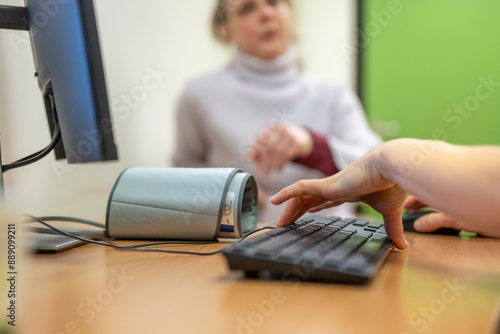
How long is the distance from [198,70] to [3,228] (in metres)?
2.28

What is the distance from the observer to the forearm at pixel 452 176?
Answer: 1.38 feet

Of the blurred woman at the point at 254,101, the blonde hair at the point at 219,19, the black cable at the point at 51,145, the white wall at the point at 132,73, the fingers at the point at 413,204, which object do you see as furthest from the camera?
the blonde hair at the point at 219,19

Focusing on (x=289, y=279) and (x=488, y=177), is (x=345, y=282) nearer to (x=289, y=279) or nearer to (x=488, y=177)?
(x=289, y=279)

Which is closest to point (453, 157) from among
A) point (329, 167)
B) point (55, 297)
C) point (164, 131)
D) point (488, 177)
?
point (488, 177)

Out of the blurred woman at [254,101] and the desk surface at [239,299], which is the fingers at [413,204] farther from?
the blurred woman at [254,101]

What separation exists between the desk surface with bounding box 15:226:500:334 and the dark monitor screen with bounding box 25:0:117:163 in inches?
7.3

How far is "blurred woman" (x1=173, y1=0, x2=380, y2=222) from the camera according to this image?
5.29 ft

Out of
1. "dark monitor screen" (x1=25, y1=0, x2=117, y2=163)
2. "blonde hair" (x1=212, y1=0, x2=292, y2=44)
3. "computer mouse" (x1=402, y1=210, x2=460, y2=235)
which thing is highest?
"blonde hair" (x1=212, y1=0, x2=292, y2=44)

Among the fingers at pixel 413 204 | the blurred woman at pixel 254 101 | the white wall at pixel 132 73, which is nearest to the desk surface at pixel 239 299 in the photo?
the fingers at pixel 413 204

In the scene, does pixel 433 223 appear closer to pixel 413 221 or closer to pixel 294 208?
pixel 413 221

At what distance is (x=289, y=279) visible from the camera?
1.43 ft

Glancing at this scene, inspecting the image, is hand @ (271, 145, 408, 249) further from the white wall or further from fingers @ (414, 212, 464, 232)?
the white wall

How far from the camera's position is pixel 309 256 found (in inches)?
17.4

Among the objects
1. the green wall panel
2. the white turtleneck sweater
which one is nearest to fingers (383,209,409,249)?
the white turtleneck sweater
